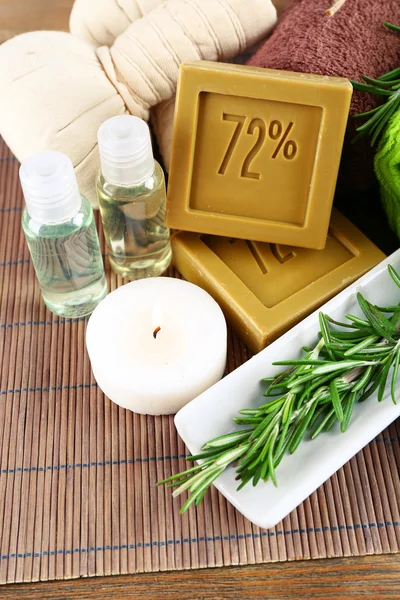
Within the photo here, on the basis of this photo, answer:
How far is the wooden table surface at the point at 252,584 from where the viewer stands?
531 millimetres

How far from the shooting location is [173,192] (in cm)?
65

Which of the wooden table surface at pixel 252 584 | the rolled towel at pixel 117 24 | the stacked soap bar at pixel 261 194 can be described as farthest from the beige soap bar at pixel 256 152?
the wooden table surface at pixel 252 584

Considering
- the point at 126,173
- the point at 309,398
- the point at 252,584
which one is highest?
the point at 126,173

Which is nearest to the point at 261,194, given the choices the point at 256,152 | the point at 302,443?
the point at 256,152

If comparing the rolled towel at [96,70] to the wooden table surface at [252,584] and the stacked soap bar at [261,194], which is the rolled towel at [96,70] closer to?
the stacked soap bar at [261,194]

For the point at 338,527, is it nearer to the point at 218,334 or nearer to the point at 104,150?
the point at 218,334

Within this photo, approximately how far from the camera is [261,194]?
649 mm

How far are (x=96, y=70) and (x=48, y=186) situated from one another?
0.18 metres

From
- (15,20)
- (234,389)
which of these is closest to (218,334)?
(234,389)

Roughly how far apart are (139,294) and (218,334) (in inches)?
3.7

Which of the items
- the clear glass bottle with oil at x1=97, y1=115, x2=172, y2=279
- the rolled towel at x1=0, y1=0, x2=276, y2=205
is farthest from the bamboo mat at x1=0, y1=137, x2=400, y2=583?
the rolled towel at x1=0, y1=0, x2=276, y2=205

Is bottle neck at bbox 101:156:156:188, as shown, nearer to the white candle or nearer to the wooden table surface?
the white candle

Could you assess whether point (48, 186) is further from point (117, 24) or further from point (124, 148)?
point (117, 24)

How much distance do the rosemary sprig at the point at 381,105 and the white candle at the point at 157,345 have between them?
0.23 m
